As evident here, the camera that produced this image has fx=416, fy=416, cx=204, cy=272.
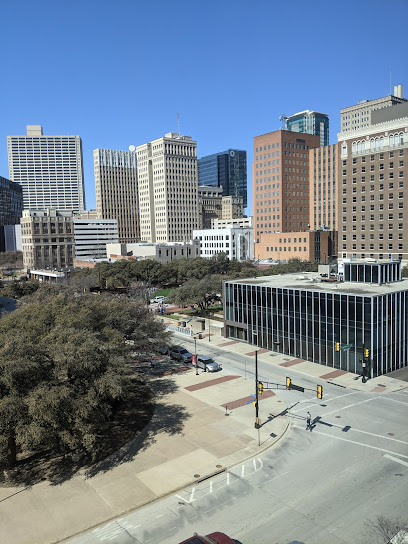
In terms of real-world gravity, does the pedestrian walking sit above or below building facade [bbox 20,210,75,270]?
below

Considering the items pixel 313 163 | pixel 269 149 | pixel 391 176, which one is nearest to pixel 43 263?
pixel 269 149

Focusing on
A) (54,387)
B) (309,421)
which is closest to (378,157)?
(309,421)

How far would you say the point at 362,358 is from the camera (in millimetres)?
Result: 41625

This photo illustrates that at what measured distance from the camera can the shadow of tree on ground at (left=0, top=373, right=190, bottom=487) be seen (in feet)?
83.7

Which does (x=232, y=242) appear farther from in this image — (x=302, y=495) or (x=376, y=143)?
(x=302, y=495)

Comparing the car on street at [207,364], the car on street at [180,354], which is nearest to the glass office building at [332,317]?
the car on street at [207,364]

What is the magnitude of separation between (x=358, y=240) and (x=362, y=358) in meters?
63.6

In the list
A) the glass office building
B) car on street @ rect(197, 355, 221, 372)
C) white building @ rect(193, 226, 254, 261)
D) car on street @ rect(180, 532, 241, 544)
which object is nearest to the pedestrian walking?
the glass office building

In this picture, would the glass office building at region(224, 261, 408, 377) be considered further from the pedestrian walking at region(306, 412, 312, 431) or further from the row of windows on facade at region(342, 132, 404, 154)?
the row of windows on facade at region(342, 132, 404, 154)

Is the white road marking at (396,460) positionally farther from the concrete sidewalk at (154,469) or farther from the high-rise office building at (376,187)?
the high-rise office building at (376,187)

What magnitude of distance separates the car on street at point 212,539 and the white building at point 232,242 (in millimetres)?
138067

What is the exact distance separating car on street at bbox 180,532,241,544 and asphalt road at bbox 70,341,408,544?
134cm

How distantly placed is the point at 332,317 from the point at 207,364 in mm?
14299

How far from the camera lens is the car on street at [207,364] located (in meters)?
44.8
